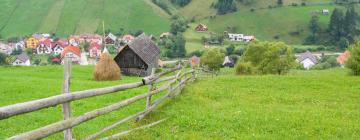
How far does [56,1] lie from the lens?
191750 mm

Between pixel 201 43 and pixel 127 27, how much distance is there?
36.8 metres

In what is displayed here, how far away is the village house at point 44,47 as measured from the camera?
13738cm

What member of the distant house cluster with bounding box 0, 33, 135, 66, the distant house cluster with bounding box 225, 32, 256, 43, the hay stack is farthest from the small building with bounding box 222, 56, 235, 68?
the hay stack

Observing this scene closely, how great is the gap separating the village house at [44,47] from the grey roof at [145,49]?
283ft

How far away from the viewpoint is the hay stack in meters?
40.1

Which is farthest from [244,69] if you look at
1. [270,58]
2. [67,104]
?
[67,104]

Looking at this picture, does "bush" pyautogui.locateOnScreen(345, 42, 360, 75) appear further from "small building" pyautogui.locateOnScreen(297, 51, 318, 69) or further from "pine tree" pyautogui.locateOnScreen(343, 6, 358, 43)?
"pine tree" pyautogui.locateOnScreen(343, 6, 358, 43)

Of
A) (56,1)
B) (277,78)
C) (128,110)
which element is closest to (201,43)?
(56,1)

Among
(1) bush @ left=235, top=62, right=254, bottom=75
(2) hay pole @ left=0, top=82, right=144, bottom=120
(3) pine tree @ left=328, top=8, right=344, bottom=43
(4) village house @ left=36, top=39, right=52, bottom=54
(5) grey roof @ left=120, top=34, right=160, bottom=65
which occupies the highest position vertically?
(3) pine tree @ left=328, top=8, right=344, bottom=43

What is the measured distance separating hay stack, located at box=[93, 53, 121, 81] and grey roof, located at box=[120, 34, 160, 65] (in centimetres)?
1567

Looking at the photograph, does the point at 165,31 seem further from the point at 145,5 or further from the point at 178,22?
the point at 145,5

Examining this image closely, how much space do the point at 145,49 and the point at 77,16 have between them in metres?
129

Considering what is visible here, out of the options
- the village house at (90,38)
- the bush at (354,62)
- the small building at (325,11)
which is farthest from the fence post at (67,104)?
the small building at (325,11)

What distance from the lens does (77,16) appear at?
7111 inches
